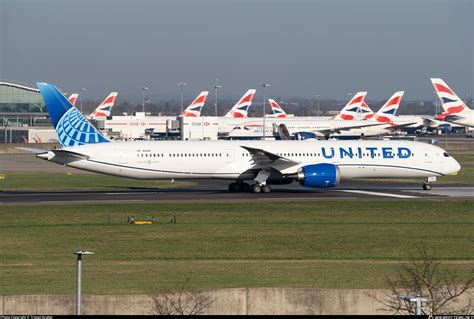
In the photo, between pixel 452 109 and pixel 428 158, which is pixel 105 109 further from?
pixel 428 158

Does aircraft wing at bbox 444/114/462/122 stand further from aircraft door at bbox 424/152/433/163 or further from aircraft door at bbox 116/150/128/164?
aircraft door at bbox 116/150/128/164

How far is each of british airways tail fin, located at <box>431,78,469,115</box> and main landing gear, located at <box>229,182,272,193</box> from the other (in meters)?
32.4

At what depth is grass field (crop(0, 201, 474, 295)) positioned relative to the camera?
2691 cm

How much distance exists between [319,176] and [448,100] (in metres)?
34.0

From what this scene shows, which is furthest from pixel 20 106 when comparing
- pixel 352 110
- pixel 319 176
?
pixel 319 176

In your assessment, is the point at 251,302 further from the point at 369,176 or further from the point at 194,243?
the point at 369,176

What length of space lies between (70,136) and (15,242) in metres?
20.9

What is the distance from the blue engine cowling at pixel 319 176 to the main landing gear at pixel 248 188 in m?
2.95

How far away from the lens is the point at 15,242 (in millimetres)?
35188

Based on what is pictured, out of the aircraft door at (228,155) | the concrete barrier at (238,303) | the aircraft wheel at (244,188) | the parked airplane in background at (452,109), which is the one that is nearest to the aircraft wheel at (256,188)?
the aircraft wheel at (244,188)

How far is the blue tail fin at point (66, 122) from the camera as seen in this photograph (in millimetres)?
55531

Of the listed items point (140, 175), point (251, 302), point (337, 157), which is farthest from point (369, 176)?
point (251, 302)

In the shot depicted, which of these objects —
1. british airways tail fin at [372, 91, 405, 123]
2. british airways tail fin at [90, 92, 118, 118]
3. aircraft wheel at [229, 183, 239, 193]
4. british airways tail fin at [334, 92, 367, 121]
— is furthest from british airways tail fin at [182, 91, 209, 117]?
aircraft wheel at [229, 183, 239, 193]

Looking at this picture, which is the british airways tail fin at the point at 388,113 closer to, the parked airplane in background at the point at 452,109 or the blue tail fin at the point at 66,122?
the parked airplane in background at the point at 452,109
